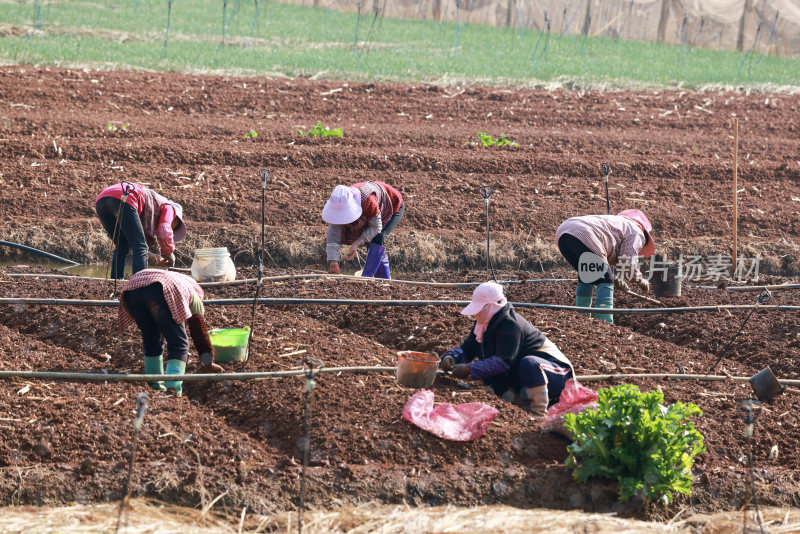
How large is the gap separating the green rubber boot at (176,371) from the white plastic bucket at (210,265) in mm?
2410

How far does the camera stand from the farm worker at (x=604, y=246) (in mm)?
6809

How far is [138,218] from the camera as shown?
23.0 feet

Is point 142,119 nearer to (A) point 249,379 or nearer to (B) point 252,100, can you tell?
(B) point 252,100

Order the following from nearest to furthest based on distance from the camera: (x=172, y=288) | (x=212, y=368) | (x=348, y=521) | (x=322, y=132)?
(x=348, y=521)
(x=172, y=288)
(x=212, y=368)
(x=322, y=132)

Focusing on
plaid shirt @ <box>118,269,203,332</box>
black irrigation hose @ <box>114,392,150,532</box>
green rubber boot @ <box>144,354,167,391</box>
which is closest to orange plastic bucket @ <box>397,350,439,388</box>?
plaid shirt @ <box>118,269,203,332</box>

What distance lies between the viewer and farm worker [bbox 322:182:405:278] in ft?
→ 24.4

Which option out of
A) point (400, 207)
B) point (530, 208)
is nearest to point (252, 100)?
point (530, 208)

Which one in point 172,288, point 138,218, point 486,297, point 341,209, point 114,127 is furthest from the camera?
point 114,127

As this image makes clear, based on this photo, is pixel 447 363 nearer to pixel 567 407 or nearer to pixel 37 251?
pixel 567 407

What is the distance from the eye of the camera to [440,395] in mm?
5270

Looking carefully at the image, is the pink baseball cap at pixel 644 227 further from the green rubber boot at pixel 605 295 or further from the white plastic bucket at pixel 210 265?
the white plastic bucket at pixel 210 265

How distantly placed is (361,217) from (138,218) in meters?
1.85

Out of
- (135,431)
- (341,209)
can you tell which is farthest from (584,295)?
(135,431)

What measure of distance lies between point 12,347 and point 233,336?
59.9 inches
